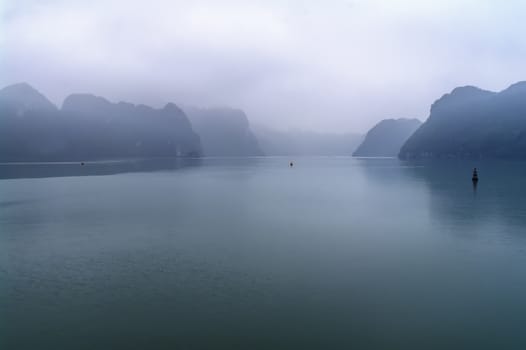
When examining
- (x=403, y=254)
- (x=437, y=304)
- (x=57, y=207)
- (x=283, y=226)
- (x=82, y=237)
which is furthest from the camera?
(x=57, y=207)

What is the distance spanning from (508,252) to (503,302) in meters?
9.78

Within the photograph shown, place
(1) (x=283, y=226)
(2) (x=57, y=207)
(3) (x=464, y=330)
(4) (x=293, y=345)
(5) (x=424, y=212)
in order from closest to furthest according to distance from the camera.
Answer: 1. (4) (x=293, y=345)
2. (3) (x=464, y=330)
3. (1) (x=283, y=226)
4. (5) (x=424, y=212)
5. (2) (x=57, y=207)

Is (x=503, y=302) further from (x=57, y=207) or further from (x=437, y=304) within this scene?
(x=57, y=207)

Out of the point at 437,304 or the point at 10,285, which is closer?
the point at 437,304

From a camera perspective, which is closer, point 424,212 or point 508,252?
point 508,252

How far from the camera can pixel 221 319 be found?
1445 cm

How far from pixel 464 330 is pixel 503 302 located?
13.4ft

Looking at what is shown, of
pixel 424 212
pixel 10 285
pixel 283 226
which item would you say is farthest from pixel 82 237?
pixel 424 212

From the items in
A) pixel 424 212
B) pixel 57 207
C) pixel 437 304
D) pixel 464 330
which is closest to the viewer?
pixel 464 330

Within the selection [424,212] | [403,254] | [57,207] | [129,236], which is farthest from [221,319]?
[57,207]

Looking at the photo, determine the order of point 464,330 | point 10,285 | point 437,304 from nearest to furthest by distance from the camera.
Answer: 1. point 464,330
2. point 437,304
3. point 10,285

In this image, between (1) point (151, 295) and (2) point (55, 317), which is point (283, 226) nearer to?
(1) point (151, 295)

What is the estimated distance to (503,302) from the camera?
53.7 feet

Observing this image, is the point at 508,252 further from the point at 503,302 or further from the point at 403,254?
the point at 503,302
